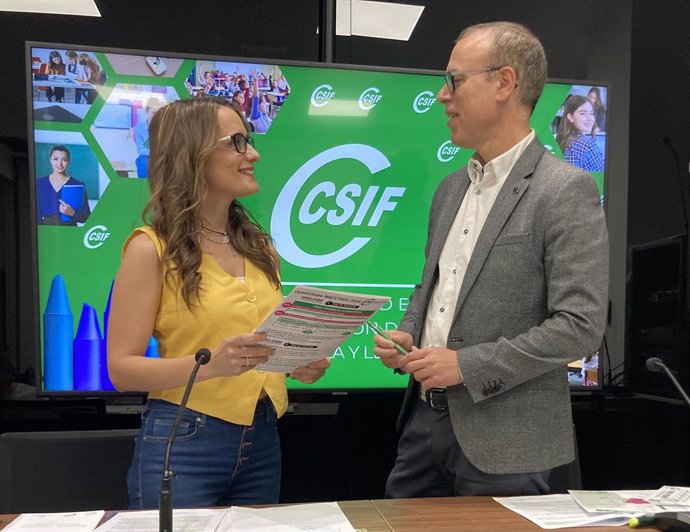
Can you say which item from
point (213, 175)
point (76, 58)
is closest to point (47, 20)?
point (76, 58)

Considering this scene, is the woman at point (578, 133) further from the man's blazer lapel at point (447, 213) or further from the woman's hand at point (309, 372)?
the woman's hand at point (309, 372)

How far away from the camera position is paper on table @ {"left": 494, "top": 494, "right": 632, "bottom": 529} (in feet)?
4.25

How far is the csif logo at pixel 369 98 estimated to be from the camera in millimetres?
2723

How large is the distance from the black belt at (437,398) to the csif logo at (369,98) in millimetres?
1535

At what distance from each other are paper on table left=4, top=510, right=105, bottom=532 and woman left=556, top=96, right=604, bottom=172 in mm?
2458

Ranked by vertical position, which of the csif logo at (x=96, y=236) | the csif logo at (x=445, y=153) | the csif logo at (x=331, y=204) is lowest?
the csif logo at (x=96, y=236)

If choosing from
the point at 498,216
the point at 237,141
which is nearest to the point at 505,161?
the point at 498,216

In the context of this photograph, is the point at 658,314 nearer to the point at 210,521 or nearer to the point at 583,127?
the point at 583,127

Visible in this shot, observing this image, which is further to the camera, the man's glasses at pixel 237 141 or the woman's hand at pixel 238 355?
the man's glasses at pixel 237 141

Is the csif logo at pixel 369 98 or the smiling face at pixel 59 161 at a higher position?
the csif logo at pixel 369 98

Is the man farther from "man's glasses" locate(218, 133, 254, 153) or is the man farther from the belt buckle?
"man's glasses" locate(218, 133, 254, 153)

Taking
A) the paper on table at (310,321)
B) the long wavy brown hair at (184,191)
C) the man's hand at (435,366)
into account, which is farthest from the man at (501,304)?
the long wavy brown hair at (184,191)

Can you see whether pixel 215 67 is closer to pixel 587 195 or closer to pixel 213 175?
pixel 213 175

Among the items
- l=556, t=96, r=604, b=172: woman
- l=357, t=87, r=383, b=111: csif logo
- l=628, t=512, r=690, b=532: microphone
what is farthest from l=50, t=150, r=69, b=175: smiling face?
l=628, t=512, r=690, b=532: microphone
